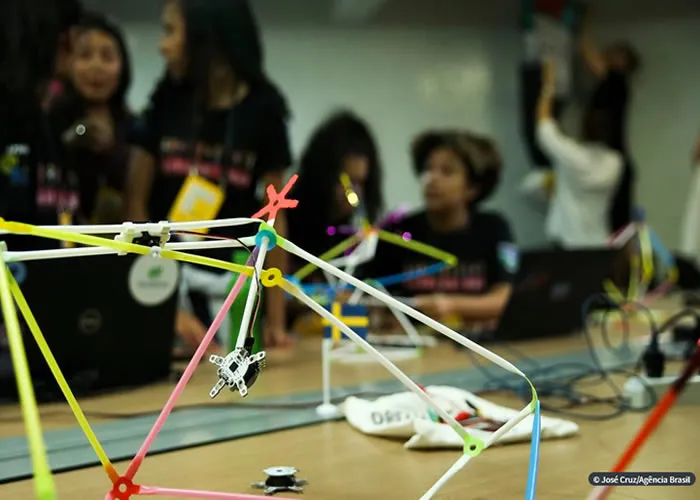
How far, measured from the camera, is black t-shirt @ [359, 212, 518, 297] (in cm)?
172

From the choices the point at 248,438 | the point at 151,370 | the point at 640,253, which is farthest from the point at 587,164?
the point at 248,438

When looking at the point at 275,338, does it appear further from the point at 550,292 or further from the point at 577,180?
the point at 577,180

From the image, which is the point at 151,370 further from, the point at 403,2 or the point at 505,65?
the point at 505,65

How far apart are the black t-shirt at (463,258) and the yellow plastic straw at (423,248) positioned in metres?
0.02

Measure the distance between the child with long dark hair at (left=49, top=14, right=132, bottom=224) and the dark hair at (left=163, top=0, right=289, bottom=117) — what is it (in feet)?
0.49

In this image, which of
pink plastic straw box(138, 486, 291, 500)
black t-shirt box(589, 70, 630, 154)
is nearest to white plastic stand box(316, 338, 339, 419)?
pink plastic straw box(138, 486, 291, 500)

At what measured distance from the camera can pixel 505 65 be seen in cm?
263

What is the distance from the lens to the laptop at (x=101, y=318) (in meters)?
0.97

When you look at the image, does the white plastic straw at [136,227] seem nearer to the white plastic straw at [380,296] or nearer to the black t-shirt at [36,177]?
the white plastic straw at [380,296]

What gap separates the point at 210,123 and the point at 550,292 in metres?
0.75

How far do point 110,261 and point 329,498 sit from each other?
553mm

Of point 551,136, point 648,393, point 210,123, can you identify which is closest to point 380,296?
point 648,393

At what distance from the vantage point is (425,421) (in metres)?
0.75

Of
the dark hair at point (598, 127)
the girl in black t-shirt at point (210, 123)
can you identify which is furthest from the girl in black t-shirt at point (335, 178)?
the dark hair at point (598, 127)
